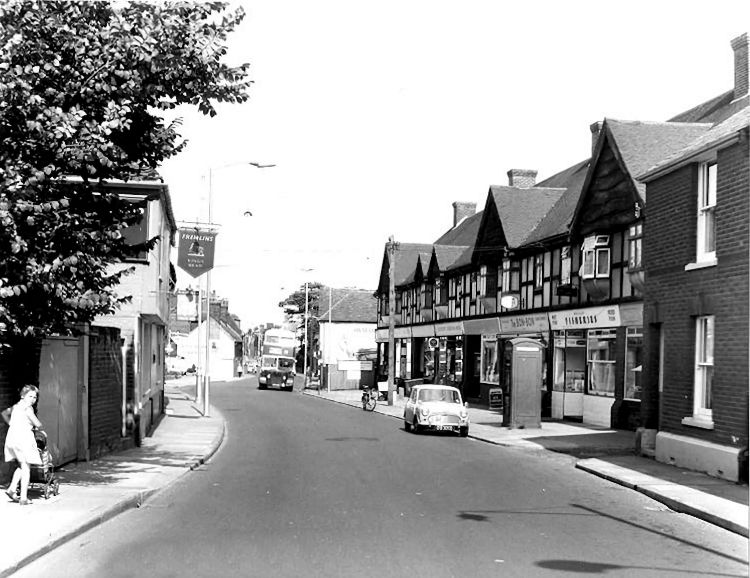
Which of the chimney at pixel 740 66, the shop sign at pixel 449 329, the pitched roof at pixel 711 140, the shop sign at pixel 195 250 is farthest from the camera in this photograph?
the shop sign at pixel 449 329

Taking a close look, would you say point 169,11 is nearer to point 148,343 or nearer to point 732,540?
point 732,540

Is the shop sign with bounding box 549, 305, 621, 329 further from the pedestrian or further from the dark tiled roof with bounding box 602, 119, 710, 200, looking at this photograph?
the pedestrian

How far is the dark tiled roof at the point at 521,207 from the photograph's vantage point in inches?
1497

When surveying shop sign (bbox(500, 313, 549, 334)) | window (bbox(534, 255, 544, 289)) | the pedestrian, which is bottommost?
the pedestrian

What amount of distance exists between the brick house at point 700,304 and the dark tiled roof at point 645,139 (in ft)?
28.0

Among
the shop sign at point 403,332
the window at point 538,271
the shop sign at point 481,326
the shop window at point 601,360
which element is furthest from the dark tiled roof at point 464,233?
the shop window at point 601,360

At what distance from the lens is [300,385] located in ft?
252

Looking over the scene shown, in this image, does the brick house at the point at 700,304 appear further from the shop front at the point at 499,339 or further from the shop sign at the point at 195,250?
the shop front at the point at 499,339

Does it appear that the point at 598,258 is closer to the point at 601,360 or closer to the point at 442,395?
the point at 601,360

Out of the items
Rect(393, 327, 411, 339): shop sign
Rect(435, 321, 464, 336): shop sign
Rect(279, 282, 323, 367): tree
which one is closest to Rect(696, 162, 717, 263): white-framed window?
Rect(435, 321, 464, 336): shop sign

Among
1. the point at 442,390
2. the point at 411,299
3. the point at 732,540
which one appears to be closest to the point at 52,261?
the point at 732,540

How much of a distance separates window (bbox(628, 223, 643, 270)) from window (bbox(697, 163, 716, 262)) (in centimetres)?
950

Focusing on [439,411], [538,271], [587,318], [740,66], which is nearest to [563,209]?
[538,271]

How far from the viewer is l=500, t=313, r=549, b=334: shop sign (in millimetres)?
34500
